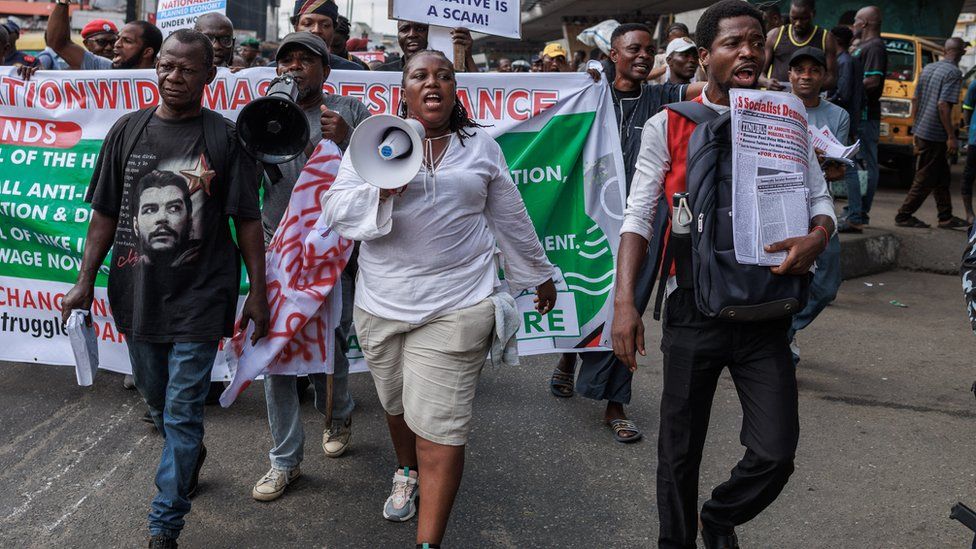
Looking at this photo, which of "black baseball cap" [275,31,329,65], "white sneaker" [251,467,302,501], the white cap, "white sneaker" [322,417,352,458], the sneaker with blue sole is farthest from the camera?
the white cap

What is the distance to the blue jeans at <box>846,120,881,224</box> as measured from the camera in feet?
27.9

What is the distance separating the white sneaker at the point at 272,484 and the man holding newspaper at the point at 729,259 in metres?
1.69

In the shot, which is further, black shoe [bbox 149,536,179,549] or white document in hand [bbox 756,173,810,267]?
black shoe [bbox 149,536,179,549]

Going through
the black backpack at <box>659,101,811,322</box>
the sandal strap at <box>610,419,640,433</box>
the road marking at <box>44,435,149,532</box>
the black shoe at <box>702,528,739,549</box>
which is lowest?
the road marking at <box>44,435,149,532</box>

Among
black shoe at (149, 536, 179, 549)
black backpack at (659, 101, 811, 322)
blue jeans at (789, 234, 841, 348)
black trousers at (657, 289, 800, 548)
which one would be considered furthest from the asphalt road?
black backpack at (659, 101, 811, 322)

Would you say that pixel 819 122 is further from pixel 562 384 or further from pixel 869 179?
pixel 869 179

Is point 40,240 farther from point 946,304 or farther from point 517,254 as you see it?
point 946,304

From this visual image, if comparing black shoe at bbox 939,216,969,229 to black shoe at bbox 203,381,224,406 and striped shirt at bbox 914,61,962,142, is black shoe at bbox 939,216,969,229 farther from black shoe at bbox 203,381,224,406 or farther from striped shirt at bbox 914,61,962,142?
black shoe at bbox 203,381,224,406

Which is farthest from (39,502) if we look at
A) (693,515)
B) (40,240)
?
(693,515)

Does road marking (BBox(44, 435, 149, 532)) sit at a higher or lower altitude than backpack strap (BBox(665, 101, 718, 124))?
lower

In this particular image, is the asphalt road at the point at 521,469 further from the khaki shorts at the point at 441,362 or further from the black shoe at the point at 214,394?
the khaki shorts at the point at 441,362

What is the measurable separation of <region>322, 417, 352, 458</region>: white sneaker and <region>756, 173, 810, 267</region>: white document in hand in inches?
92.2

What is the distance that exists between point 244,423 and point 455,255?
2137 millimetres

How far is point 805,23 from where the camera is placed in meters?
7.49
